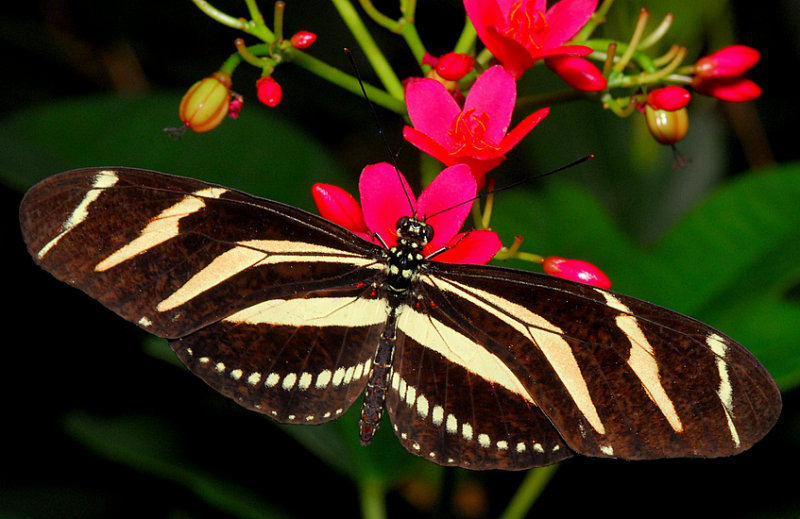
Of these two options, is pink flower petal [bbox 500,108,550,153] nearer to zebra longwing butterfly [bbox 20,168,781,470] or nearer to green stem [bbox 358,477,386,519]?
zebra longwing butterfly [bbox 20,168,781,470]

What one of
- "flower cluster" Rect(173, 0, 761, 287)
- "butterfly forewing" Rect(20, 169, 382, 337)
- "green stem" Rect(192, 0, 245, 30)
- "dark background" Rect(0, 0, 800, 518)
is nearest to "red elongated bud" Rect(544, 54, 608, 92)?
"flower cluster" Rect(173, 0, 761, 287)

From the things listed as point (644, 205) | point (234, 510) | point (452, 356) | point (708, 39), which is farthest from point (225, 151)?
point (708, 39)

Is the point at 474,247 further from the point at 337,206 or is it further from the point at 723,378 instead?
the point at 723,378

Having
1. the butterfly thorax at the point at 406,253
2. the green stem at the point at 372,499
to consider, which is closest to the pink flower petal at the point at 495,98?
the butterfly thorax at the point at 406,253

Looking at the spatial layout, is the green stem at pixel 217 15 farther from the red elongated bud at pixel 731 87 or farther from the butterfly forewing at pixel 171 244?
the red elongated bud at pixel 731 87

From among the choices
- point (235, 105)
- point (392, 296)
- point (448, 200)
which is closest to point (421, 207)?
point (448, 200)
